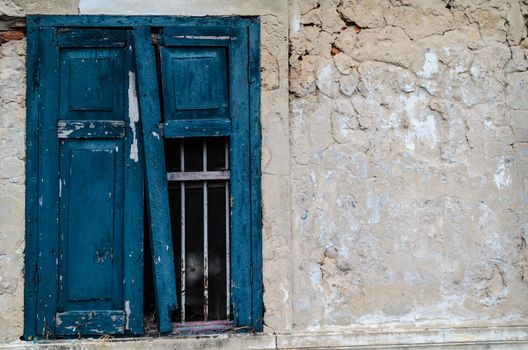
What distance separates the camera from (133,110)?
380 centimetres

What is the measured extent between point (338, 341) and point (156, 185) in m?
1.34

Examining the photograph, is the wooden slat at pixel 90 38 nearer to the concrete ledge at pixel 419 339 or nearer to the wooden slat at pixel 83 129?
the wooden slat at pixel 83 129

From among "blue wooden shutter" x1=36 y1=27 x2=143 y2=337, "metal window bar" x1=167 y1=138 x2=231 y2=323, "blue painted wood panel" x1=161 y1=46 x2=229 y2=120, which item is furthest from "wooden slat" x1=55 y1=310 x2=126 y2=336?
"blue painted wood panel" x1=161 y1=46 x2=229 y2=120

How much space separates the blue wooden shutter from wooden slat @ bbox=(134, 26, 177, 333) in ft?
0.22

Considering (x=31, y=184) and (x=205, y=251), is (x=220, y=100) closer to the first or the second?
(x=205, y=251)

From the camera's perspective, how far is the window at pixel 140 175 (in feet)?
12.3

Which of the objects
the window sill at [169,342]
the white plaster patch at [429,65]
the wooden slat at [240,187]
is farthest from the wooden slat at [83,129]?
the white plaster patch at [429,65]

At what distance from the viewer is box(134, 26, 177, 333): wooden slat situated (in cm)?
375

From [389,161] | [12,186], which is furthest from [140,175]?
[389,161]

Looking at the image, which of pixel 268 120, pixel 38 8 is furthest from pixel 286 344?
pixel 38 8

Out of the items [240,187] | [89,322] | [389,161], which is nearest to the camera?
[89,322]

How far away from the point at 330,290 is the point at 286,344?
392 mm

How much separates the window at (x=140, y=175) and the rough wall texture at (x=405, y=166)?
1.05 ft

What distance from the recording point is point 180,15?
3.85 m
